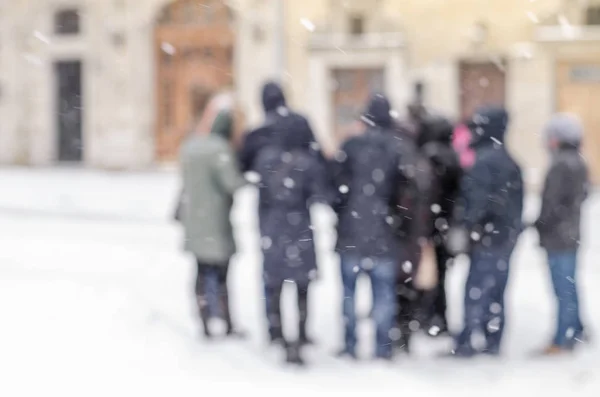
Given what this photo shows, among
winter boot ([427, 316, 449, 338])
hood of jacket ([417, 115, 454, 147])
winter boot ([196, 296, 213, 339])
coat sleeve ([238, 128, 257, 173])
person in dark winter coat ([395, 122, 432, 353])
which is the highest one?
hood of jacket ([417, 115, 454, 147])

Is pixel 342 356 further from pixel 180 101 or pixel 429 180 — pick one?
pixel 180 101

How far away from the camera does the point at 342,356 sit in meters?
6.38

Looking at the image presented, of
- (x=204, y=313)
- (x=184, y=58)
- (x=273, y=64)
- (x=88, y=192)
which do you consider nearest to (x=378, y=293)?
(x=204, y=313)

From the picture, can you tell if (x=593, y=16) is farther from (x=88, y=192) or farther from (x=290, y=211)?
(x=290, y=211)

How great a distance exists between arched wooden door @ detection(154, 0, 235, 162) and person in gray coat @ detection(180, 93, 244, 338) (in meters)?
14.6

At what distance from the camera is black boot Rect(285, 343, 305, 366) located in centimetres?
611

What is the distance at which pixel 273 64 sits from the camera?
20.3 meters

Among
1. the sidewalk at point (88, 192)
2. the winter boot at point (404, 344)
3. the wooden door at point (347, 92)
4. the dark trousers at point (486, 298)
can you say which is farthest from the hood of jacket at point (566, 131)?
the wooden door at point (347, 92)

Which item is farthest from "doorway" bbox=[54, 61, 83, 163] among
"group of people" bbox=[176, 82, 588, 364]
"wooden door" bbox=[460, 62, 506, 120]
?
"group of people" bbox=[176, 82, 588, 364]

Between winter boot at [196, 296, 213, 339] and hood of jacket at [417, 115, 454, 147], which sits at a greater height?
hood of jacket at [417, 115, 454, 147]

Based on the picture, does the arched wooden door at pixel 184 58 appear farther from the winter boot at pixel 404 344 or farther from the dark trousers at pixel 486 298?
the dark trousers at pixel 486 298

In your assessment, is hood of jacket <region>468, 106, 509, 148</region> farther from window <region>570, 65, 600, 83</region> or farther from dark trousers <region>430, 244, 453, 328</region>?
window <region>570, 65, 600, 83</region>

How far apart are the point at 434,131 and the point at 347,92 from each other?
13626mm

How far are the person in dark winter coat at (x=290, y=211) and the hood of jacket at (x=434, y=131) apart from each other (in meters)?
0.94
